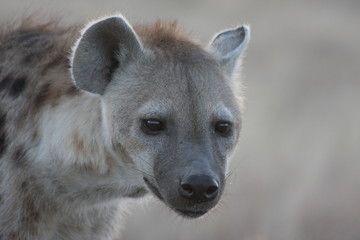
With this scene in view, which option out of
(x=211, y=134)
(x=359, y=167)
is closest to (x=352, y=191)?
(x=359, y=167)

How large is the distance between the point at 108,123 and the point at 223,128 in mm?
479

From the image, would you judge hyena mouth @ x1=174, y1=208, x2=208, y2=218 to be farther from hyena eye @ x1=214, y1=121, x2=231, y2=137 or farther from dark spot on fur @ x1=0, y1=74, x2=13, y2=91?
dark spot on fur @ x1=0, y1=74, x2=13, y2=91

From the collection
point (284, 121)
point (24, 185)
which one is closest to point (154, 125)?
point (24, 185)

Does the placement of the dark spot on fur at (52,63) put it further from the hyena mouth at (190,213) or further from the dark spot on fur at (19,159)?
the hyena mouth at (190,213)

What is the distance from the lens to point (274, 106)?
32.2 ft

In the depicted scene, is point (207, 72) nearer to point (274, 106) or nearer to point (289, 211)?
point (289, 211)

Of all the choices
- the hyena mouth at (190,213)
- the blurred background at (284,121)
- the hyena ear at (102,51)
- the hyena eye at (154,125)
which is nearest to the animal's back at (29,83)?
the hyena ear at (102,51)

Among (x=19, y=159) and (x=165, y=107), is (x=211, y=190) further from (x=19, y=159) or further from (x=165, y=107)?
(x=19, y=159)

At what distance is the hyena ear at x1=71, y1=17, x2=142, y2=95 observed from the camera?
188 inches

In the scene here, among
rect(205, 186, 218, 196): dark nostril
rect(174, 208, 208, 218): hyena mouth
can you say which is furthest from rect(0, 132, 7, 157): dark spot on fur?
rect(205, 186, 218, 196): dark nostril

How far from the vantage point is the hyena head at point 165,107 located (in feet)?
15.2

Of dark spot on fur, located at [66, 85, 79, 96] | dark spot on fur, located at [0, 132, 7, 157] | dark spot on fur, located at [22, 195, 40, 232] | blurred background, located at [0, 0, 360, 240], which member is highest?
dark spot on fur, located at [66, 85, 79, 96]

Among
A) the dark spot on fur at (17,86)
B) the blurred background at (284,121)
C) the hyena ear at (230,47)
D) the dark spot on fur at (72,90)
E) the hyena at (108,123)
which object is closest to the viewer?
the hyena at (108,123)

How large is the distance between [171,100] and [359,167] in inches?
157
